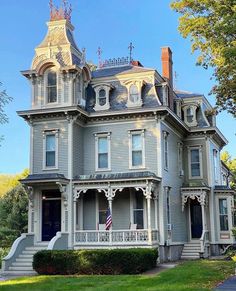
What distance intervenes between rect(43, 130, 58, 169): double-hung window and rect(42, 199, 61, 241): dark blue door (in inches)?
79.4

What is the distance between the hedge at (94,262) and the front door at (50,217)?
4.16 meters

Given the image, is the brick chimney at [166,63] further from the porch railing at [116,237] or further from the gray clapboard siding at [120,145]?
the porch railing at [116,237]

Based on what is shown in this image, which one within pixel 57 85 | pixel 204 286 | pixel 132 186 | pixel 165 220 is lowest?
pixel 204 286

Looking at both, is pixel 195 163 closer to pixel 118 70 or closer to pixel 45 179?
pixel 118 70

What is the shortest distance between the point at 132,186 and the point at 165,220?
2.85 metres

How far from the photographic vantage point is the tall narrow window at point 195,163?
1196 inches

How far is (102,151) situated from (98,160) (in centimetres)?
55

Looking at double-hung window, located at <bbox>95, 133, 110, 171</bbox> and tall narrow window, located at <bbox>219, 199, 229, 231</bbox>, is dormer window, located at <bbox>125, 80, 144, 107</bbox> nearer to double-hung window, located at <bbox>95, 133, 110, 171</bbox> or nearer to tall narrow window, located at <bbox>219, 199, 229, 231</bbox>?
double-hung window, located at <bbox>95, 133, 110, 171</bbox>

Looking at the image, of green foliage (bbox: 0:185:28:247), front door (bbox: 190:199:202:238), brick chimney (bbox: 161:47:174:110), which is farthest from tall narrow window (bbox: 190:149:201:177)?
green foliage (bbox: 0:185:28:247)

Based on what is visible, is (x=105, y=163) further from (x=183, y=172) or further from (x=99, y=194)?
(x=183, y=172)

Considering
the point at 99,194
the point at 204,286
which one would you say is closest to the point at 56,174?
the point at 99,194

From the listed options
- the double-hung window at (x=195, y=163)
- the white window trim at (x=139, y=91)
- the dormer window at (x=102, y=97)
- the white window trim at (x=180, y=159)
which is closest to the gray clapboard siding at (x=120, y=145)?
the white window trim at (x=139, y=91)

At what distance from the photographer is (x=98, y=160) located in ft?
85.8

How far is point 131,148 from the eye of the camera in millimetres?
25562
